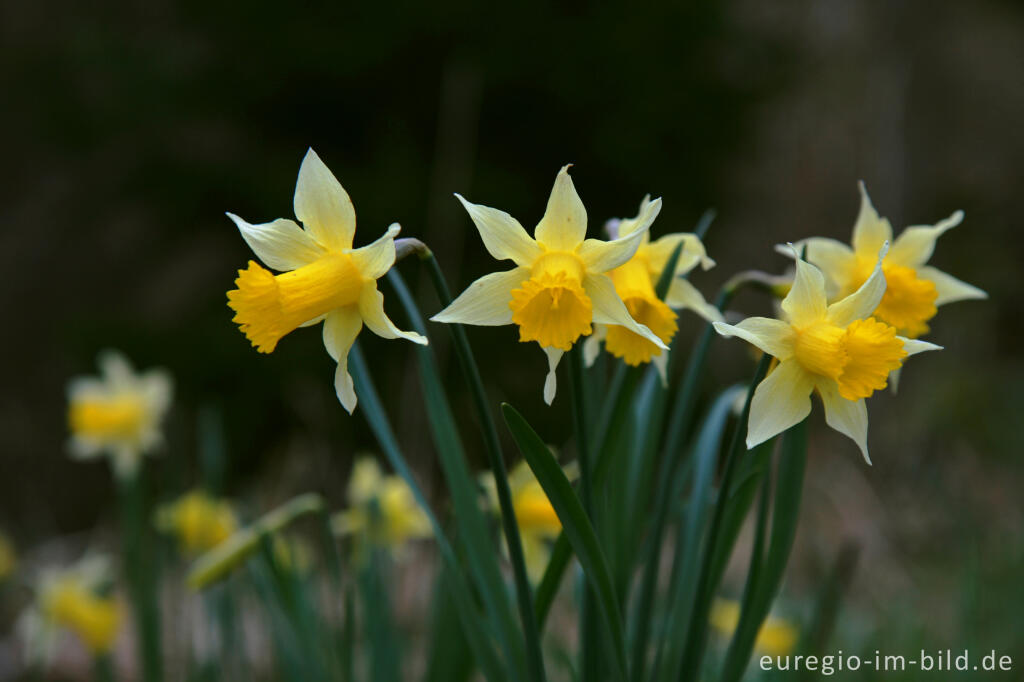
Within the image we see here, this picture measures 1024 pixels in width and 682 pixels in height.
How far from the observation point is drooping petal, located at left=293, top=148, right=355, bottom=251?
2.28ft

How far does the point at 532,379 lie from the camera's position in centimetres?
444

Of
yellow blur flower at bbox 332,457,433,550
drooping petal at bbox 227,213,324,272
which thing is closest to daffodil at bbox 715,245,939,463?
drooping petal at bbox 227,213,324,272

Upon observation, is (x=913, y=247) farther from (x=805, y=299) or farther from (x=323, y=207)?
(x=323, y=207)

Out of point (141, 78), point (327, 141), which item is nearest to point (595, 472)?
point (327, 141)

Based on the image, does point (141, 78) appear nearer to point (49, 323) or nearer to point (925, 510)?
point (49, 323)

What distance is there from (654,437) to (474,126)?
3.58 meters

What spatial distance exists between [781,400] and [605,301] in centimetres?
→ 16

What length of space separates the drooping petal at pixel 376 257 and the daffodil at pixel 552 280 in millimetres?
58

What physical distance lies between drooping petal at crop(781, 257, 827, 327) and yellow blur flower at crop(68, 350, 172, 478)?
1488mm

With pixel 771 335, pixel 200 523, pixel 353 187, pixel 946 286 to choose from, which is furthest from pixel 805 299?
pixel 353 187

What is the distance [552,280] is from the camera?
0.67m

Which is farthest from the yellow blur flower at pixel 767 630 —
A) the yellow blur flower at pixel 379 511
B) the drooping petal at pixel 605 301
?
the drooping petal at pixel 605 301

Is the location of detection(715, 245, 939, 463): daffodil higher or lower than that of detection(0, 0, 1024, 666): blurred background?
lower

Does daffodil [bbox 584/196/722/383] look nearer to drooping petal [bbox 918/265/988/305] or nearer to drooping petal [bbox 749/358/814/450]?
drooping petal [bbox 749/358/814/450]
